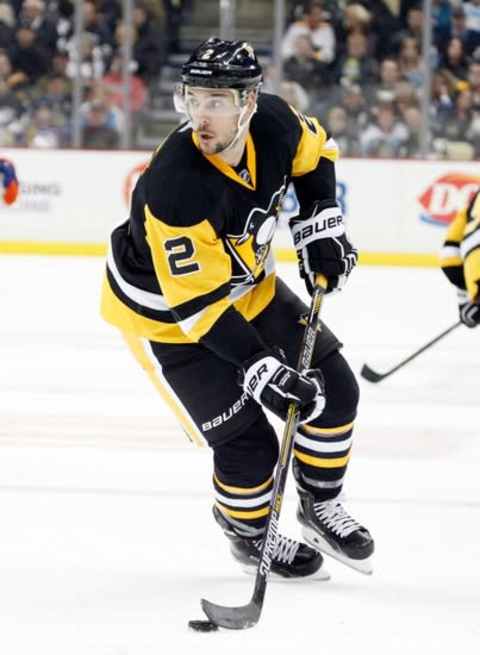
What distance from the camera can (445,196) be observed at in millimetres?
7281

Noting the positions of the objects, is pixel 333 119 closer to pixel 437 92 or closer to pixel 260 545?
pixel 437 92

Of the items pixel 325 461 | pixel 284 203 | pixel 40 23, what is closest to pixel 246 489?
pixel 325 461

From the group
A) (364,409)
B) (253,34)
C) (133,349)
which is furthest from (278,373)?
(253,34)

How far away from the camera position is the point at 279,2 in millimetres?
7719

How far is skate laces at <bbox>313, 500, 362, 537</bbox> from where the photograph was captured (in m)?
2.60

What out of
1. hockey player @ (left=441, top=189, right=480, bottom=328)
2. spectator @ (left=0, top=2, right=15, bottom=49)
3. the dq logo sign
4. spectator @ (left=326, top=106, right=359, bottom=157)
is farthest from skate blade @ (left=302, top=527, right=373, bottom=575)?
spectator @ (left=0, top=2, right=15, bottom=49)

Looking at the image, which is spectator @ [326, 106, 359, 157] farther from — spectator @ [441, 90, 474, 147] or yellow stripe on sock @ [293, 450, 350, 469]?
yellow stripe on sock @ [293, 450, 350, 469]

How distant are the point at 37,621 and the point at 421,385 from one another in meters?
2.40

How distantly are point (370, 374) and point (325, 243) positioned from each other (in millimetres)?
1894

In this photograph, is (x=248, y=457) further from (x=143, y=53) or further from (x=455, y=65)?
(x=143, y=53)

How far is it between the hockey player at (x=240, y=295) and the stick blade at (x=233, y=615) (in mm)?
266

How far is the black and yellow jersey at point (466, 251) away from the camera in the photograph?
3387mm

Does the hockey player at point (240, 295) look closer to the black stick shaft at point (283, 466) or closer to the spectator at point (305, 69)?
the black stick shaft at point (283, 466)

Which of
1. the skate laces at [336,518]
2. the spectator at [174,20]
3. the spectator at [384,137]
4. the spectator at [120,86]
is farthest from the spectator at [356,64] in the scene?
the skate laces at [336,518]
